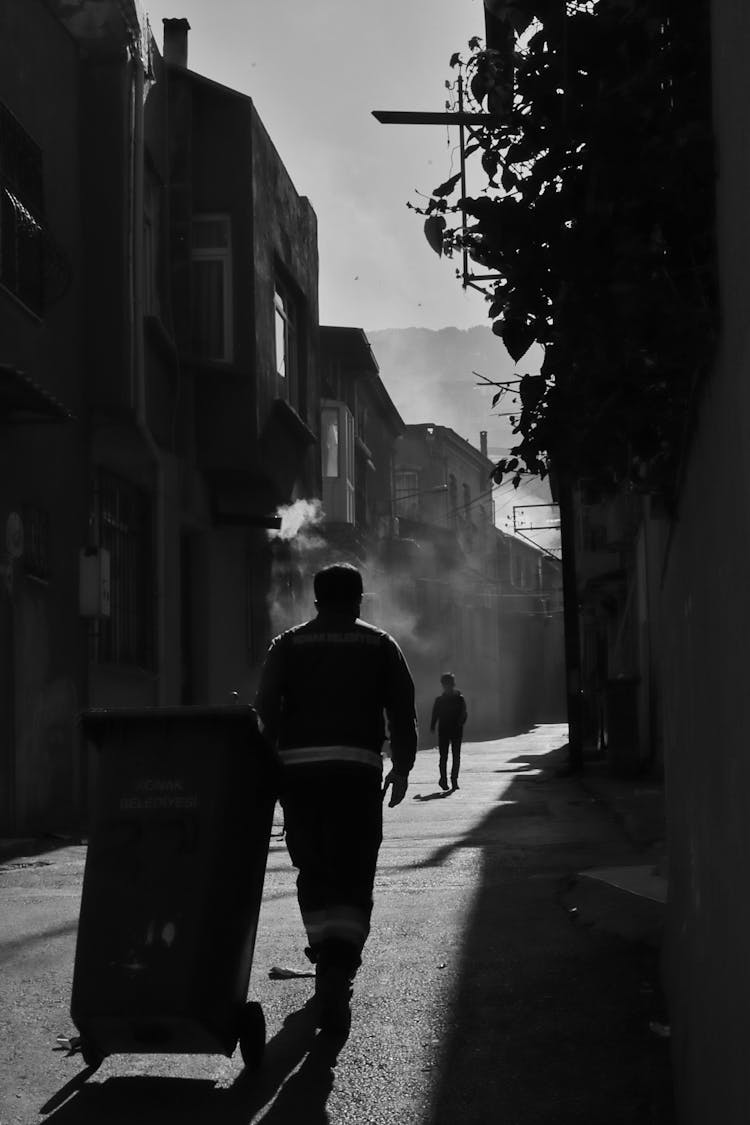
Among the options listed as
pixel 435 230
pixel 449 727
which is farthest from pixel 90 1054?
pixel 449 727

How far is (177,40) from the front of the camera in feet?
74.1

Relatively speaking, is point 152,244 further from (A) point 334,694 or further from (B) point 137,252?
(A) point 334,694

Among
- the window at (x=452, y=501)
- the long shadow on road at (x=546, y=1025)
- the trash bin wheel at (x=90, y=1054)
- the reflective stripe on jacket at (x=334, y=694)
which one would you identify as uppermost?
the window at (x=452, y=501)

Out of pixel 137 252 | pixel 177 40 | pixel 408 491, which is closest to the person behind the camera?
pixel 137 252

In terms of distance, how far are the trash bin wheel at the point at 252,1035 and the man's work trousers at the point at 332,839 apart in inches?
23.2

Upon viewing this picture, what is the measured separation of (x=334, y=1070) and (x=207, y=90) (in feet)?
55.2

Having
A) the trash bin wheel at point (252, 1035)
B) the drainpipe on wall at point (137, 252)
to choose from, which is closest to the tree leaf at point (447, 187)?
the trash bin wheel at point (252, 1035)

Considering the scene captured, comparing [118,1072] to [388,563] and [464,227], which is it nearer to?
[464,227]

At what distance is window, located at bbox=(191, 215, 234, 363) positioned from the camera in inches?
787

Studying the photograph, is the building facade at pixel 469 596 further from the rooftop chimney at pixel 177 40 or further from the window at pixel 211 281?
the window at pixel 211 281

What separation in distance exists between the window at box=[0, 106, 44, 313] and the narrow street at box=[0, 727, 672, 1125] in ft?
19.0

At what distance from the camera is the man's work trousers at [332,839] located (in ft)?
18.6

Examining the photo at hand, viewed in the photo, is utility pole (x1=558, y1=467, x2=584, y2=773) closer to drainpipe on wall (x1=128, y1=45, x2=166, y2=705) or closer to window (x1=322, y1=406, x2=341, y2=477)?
drainpipe on wall (x1=128, y1=45, x2=166, y2=705)

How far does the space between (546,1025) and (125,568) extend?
12.7 meters
